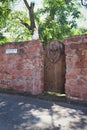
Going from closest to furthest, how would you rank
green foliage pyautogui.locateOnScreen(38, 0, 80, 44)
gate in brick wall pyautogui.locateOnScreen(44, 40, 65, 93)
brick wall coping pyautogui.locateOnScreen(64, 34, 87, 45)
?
brick wall coping pyautogui.locateOnScreen(64, 34, 87, 45)
gate in brick wall pyautogui.locateOnScreen(44, 40, 65, 93)
green foliage pyautogui.locateOnScreen(38, 0, 80, 44)

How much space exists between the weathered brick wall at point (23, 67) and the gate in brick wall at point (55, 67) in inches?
7.4

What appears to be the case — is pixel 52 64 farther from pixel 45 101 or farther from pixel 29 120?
pixel 29 120

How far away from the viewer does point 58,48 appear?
6.58 meters

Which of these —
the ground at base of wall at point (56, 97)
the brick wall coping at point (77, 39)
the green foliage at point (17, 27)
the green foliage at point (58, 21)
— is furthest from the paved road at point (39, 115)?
the green foliage at point (17, 27)

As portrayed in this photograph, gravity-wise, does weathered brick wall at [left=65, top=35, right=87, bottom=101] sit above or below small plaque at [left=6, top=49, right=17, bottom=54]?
below

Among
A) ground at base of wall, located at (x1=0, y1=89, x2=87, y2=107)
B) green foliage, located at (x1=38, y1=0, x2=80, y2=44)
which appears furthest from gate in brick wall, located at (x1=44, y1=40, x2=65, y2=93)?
green foliage, located at (x1=38, y1=0, x2=80, y2=44)

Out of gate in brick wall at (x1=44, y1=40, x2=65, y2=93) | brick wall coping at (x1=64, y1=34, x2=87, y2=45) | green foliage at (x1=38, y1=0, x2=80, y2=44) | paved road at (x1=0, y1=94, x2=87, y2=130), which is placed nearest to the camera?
paved road at (x1=0, y1=94, x2=87, y2=130)

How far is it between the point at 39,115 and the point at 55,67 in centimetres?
202

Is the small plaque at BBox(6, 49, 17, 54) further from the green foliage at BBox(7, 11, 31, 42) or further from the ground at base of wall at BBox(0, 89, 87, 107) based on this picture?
the green foliage at BBox(7, 11, 31, 42)

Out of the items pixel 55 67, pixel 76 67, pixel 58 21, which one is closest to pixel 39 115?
pixel 76 67

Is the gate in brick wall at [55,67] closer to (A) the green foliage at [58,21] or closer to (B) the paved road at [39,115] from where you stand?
(B) the paved road at [39,115]

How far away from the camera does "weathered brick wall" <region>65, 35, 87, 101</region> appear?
5.78 m

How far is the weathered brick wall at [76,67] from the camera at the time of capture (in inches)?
228

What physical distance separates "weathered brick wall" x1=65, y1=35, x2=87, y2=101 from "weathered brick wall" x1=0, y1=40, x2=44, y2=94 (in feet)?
3.51
